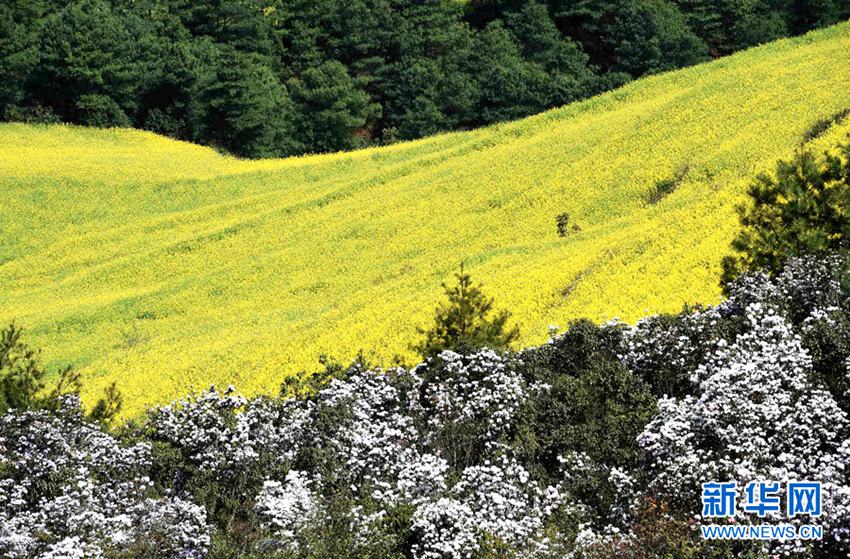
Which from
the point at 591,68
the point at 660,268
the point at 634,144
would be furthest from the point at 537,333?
the point at 591,68

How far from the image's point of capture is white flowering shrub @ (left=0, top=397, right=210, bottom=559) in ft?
46.0

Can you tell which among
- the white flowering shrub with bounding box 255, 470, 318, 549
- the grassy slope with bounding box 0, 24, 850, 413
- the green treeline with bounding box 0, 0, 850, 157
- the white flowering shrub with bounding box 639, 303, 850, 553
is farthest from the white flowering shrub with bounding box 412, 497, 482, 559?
Result: the green treeline with bounding box 0, 0, 850, 157

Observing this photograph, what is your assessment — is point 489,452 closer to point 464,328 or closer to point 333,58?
point 464,328

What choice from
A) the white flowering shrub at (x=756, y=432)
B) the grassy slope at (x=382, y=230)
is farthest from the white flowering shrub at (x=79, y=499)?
the grassy slope at (x=382, y=230)

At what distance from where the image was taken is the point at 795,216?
2212 cm

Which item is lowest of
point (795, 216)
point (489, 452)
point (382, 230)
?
point (382, 230)

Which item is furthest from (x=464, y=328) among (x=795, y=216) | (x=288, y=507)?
(x=288, y=507)

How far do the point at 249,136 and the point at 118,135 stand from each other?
30.3 feet

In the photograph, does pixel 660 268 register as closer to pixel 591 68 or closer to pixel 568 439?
pixel 568 439

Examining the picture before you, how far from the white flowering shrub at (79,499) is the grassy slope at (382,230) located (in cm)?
1061

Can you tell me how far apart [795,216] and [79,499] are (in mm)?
14312

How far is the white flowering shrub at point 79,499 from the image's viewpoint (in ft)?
46.0

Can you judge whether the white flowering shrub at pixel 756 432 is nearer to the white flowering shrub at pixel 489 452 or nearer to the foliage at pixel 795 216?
the white flowering shrub at pixel 489 452

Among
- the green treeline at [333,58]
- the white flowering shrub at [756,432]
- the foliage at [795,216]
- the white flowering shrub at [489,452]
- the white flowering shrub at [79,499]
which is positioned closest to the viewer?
the white flowering shrub at [756,432]
